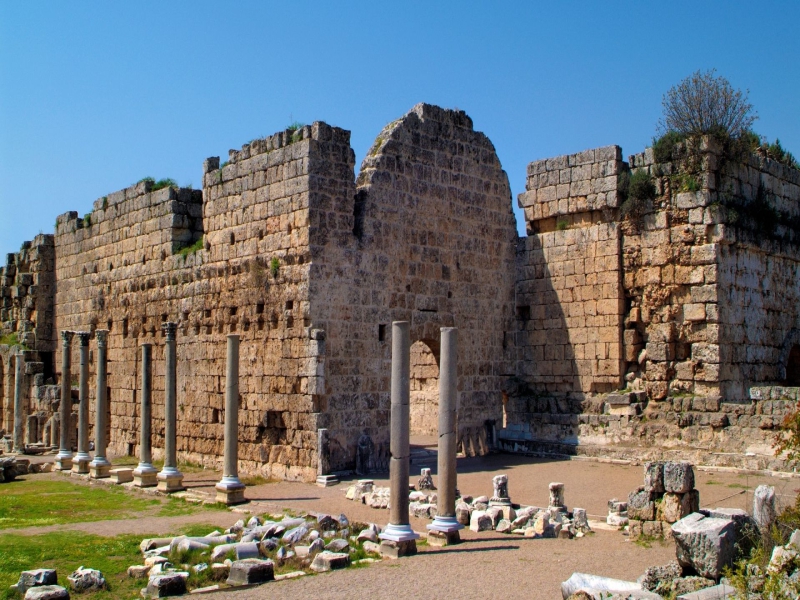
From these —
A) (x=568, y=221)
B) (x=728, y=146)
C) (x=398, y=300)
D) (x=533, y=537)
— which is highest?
(x=728, y=146)

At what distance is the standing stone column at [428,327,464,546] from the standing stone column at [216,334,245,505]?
3677 millimetres

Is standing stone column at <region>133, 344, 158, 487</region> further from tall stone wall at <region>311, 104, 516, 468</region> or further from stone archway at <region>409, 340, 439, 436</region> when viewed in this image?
stone archway at <region>409, 340, 439, 436</region>

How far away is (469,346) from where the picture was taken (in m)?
16.9

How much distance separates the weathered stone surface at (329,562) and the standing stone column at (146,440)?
689cm

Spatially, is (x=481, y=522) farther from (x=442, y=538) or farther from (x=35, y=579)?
(x=35, y=579)

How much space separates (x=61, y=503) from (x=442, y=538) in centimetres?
690

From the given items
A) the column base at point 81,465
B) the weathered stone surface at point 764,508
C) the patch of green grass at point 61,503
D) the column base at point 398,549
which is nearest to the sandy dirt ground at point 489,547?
the column base at point 398,549

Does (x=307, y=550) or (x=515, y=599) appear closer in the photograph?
(x=515, y=599)

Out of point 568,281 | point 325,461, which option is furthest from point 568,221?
point 325,461

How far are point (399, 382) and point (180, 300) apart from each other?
8475 mm

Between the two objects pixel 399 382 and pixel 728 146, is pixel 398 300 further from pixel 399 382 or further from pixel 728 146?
pixel 728 146

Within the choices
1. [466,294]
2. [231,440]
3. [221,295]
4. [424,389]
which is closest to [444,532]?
[231,440]

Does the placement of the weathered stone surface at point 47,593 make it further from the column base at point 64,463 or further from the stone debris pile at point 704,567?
the column base at point 64,463

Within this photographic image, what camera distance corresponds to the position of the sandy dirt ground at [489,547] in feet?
24.8
